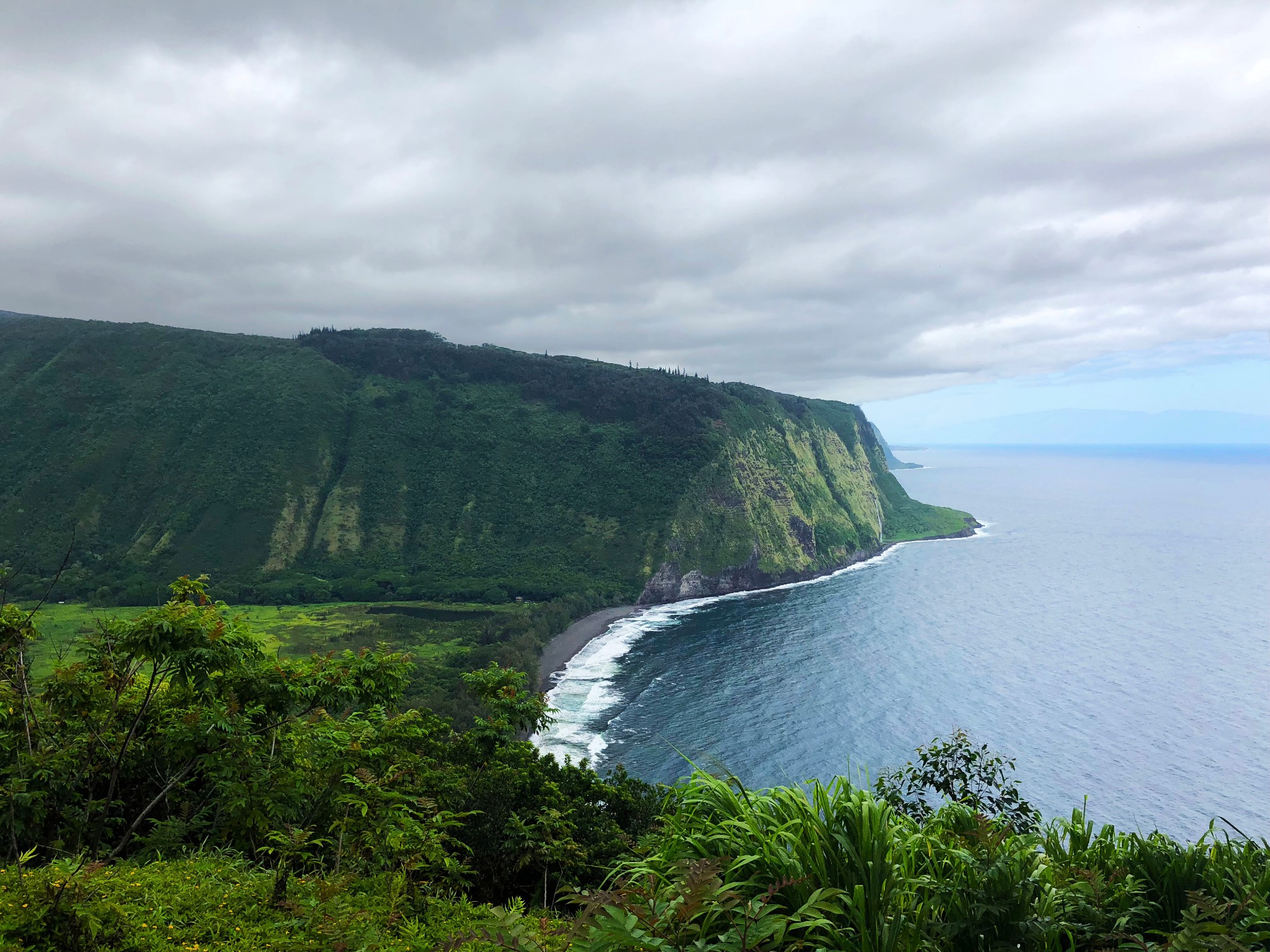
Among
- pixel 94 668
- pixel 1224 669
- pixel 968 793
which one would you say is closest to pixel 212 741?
pixel 94 668

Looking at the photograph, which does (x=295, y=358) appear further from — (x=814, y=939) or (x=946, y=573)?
(x=814, y=939)

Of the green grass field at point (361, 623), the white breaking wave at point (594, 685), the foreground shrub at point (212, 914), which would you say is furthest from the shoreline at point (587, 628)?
the foreground shrub at point (212, 914)

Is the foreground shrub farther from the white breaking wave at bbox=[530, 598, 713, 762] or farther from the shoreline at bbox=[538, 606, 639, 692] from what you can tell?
the shoreline at bbox=[538, 606, 639, 692]

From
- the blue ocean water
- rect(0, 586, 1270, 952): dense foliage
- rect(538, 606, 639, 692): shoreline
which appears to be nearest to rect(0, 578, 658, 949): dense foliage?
rect(0, 586, 1270, 952): dense foliage

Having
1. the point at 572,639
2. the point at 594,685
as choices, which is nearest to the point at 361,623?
the point at 572,639

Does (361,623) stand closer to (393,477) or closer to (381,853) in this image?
(393,477)
